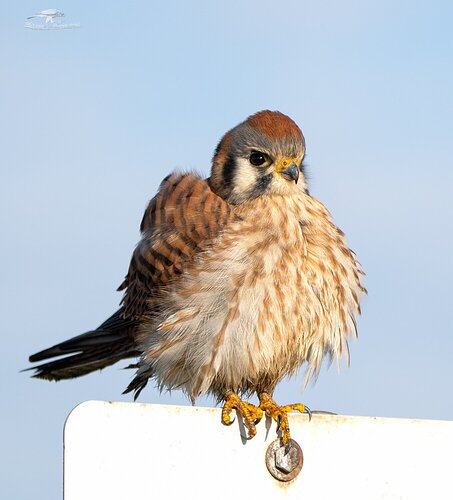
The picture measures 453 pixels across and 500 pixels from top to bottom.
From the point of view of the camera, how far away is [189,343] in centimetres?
360

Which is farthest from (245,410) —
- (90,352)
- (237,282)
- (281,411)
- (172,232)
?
(90,352)

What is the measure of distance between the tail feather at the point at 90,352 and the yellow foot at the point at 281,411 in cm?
81

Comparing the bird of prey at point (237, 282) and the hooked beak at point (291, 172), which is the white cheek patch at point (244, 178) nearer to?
the bird of prey at point (237, 282)

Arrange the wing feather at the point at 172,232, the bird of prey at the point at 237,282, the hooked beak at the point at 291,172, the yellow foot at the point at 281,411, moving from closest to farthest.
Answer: the yellow foot at the point at 281,411 < the bird of prey at the point at 237,282 < the wing feather at the point at 172,232 < the hooked beak at the point at 291,172

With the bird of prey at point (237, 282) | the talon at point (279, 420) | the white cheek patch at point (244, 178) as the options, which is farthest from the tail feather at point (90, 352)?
the talon at point (279, 420)

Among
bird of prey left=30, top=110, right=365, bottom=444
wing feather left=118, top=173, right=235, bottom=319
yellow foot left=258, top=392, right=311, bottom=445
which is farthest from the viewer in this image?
→ wing feather left=118, top=173, right=235, bottom=319

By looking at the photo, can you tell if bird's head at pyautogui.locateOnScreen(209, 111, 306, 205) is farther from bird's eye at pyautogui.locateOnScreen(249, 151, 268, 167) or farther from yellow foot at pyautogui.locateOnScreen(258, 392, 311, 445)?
yellow foot at pyautogui.locateOnScreen(258, 392, 311, 445)

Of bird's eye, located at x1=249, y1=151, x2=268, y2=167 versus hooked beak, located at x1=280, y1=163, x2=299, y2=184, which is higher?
bird's eye, located at x1=249, y1=151, x2=268, y2=167

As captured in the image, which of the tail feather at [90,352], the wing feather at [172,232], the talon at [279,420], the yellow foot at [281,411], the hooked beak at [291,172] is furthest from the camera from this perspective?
the tail feather at [90,352]

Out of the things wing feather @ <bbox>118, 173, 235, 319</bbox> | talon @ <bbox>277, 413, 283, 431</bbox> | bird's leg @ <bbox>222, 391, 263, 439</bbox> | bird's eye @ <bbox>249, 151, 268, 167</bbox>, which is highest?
bird's eye @ <bbox>249, 151, 268, 167</bbox>

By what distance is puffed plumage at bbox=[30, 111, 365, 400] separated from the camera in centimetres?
356

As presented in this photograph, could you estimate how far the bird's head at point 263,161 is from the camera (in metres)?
3.94

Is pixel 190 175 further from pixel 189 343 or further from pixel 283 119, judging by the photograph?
pixel 189 343

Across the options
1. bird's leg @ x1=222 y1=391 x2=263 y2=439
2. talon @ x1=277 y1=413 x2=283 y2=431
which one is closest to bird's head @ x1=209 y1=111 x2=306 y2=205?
bird's leg @ x1=222 y1=391 x2=263 y2=439
